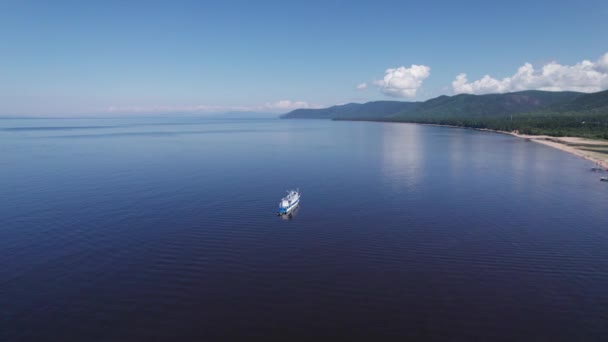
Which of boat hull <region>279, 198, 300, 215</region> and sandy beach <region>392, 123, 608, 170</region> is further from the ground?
sandy beach <region>392, 123, 608, 170</region>

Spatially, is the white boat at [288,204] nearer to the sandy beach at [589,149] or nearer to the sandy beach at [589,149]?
the sandy beach at [589,149]

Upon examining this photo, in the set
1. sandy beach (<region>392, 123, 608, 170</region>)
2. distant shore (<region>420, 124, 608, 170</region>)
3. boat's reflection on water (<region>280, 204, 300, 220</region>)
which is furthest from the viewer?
distant shore (<region>420, 124, 608, 170</region>)

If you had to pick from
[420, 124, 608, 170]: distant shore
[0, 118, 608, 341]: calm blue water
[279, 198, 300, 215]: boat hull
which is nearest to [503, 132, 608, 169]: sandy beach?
[420, 124, 608, 170]: distant shore

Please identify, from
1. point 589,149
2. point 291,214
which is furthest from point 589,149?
point 291,214

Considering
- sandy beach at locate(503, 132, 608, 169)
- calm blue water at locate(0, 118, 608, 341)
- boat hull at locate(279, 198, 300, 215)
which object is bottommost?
calm blue water at locate(0, 118, 608, 341)

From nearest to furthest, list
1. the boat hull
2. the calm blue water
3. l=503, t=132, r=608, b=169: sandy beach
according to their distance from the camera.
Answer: the calm blue water
the boat hull
l=503, t=132, r=608, b=169: sandy beach

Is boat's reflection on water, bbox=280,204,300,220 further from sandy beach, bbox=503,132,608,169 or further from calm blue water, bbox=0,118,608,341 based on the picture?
sandy beach, bbox=503,132,608,169

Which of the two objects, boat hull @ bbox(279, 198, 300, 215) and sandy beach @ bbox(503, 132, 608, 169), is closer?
boat hull @ bbox(279, 198, 300, 215)

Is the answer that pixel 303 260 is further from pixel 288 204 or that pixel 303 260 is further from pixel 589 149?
pixel 589 149

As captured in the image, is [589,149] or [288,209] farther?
[589,149]

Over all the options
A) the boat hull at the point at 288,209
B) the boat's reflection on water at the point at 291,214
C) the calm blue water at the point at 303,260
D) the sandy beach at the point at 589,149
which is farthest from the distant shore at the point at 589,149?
the boat hull at the point at 288,209
